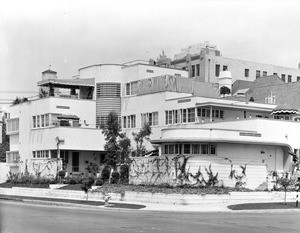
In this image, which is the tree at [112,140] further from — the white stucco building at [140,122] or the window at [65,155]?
the window at [65,155]

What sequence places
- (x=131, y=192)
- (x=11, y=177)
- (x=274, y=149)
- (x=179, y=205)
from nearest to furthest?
(x=179, y=205), (x=131, y=192), (x=274, y=149), (x=11, y=177)

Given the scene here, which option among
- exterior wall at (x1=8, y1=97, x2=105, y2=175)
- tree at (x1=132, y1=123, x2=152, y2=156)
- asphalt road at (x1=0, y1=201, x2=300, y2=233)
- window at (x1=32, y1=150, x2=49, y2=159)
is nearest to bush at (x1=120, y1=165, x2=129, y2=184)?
tree at (x1=132, y1=123, x2=152, y2=156)

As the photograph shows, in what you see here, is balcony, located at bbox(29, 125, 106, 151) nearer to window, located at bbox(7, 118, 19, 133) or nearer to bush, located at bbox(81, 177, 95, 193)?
window, located at bbox(7, 118, 19, 133)

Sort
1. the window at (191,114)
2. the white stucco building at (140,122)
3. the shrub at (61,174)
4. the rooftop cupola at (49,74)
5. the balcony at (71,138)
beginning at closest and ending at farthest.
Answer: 1. the white stucco building at (140,122)
2. the window at (191,114)
3. the shrub at (61,174)
4. the balcony at (71,138)
5. the rooftop cupola at (49,74)

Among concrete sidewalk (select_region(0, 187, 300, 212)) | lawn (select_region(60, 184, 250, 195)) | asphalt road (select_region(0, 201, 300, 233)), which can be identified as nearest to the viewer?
asphalt road (select_region(0, 201, 300, 233))

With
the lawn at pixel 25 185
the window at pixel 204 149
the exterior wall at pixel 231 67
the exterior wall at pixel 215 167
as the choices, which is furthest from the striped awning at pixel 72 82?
the window at pixel 204 149

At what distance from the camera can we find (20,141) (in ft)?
254

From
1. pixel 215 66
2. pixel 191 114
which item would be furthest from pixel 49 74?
pixel 191 114

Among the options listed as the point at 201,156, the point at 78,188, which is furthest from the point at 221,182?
the point at 78,188

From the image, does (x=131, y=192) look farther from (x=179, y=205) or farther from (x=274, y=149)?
(x=274, y=149)

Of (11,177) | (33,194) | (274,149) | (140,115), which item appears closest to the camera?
(274,149)

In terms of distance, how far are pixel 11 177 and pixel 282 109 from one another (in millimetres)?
35005

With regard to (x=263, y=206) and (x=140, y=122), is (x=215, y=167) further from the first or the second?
(x=140, y=122)

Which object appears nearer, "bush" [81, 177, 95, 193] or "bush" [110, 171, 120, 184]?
"bush" [81, 177, 95, 193]
